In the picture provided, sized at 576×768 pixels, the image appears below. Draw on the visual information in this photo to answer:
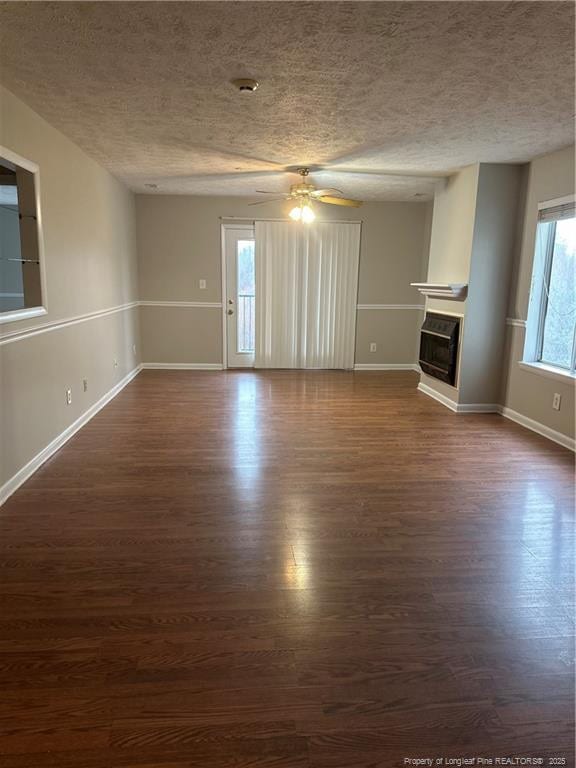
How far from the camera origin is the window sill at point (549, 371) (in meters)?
4.04

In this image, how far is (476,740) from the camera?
4.77 feet

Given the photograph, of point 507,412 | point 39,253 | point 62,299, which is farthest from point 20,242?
point 507,412

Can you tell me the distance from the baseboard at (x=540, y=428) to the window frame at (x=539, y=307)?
1.58 ft

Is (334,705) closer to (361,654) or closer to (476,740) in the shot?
(361,654)

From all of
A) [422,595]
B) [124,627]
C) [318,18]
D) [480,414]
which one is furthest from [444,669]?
[480,414]

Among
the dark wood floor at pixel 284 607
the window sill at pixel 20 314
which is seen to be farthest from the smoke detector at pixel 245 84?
the dark wood floor at pixel 284 607

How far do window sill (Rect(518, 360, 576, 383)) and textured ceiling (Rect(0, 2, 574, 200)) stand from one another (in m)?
1.83

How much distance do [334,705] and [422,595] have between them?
707 mm

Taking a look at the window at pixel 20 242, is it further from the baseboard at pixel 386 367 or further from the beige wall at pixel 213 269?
the baseboard at pixel 386 367

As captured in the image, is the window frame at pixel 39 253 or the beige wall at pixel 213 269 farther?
the beige wall at pixel 213 269

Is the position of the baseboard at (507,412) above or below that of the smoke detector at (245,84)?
below

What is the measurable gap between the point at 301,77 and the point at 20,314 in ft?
7.16

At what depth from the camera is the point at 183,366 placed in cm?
714

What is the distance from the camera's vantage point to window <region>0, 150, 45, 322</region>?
3.26 metres
